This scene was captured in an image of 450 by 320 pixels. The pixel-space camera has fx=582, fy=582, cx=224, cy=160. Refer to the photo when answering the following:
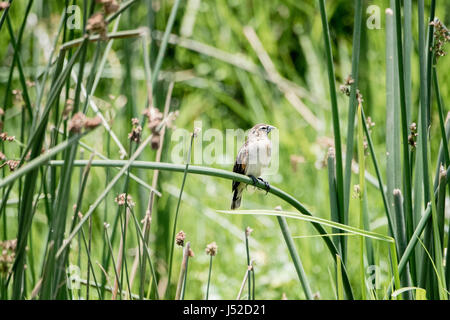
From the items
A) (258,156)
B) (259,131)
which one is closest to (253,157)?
(258,156)

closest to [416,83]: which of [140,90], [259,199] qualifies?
[259,199]

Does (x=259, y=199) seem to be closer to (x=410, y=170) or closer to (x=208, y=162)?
(x=208, y=162)

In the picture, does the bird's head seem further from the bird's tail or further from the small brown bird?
the bird's tail

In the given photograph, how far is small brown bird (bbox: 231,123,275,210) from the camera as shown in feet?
5.44

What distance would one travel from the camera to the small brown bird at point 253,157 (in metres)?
1.66

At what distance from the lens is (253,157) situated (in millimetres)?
1670

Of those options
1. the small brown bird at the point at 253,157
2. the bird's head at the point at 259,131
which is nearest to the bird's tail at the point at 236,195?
the small brown bird at the point at 253,157

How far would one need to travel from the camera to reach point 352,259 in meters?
2.24

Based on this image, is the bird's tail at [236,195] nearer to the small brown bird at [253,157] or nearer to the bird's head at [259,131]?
the small brown bird at [253,157]

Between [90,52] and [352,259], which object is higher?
[90,52]

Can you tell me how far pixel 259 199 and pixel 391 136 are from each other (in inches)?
62.1
